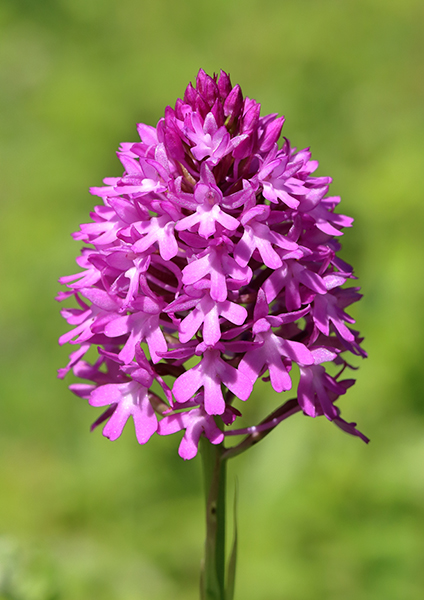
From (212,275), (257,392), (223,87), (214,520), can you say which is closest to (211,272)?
(212,275)

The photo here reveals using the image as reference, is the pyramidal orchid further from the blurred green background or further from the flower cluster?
the blurred green background

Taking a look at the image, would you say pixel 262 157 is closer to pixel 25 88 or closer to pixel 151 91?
pixel 151 91

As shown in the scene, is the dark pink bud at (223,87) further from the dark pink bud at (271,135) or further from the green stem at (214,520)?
the green stem at (214,520)

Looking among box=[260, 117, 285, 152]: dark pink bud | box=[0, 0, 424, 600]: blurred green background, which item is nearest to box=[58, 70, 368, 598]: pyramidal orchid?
box=[260, 117, 285, 152]: dark pink bud

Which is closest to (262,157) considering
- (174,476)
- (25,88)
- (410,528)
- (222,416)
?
(222,416)

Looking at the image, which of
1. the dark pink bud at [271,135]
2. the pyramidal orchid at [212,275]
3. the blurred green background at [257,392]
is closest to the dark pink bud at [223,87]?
the pyramidal orchid at [212,275]

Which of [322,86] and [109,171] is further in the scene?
[322,86]

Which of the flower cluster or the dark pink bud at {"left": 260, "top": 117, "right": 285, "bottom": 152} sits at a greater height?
the dark pink bud at {"left": 260, "top": 117, "right": 285, "bottom": 152}
